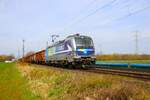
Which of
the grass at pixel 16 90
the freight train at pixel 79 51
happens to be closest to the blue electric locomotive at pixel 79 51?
the freight train at pixel 79 51

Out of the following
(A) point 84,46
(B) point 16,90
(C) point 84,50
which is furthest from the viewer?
(A) point 84,46

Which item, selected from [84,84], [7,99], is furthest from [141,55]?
[84,84]

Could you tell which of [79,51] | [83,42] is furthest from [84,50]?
[83,42]

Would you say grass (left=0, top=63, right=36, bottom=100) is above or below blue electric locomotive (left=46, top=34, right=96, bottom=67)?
below

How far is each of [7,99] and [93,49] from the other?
37.8 feet

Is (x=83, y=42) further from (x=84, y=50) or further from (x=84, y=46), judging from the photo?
(x=84, y=50)

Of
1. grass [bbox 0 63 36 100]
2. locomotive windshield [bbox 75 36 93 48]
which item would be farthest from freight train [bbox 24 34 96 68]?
grass [bbox 0 63 36 100]

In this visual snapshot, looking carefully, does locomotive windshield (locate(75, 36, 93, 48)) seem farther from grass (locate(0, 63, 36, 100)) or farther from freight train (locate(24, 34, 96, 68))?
grass (locate(0, 63, 36, 100))

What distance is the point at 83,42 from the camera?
28.8 metres

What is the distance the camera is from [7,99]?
20.1m

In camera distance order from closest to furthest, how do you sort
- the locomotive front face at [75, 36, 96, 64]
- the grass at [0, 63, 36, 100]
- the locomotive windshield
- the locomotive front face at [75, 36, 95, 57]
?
1. the grass at [0, 63, 36, 100]
2. the locomotive front face at [75, 36, 96, 64]
3. the locomotive front face at [75, 36, 95, 57]
4. the locomotive windshield

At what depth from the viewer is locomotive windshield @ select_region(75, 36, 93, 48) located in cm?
2832

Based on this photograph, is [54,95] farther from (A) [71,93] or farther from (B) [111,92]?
(B) [111,92]

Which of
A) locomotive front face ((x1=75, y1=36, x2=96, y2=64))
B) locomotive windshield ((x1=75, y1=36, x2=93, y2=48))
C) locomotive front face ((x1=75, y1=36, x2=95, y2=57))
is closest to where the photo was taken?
locomotive front face ((x1=75, y1=36, x2=96, y2=64))
